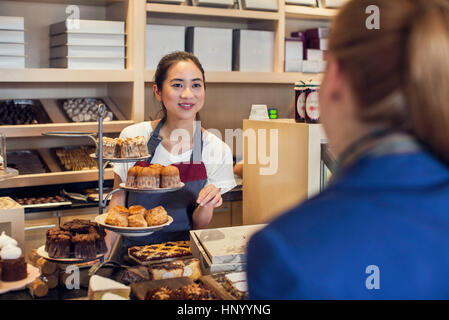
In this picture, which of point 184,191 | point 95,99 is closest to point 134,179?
Result: point 184,191

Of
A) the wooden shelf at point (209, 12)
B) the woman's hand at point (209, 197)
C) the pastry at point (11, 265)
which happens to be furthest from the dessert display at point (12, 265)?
the wooden shelf at point (209, 12)

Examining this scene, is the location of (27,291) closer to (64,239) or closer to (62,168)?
(64,239)

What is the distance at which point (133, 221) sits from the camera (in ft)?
5.32

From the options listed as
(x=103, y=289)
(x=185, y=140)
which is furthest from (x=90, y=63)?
(x=103, y=289)

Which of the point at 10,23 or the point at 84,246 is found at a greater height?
the point at 10,23

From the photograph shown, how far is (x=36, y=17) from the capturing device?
329cm

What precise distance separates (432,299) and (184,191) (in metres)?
1.75

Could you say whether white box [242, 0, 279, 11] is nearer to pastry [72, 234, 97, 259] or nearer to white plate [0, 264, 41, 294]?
pastry [72, 234, 97, 259]

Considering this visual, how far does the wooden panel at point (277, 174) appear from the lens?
185 centimetres

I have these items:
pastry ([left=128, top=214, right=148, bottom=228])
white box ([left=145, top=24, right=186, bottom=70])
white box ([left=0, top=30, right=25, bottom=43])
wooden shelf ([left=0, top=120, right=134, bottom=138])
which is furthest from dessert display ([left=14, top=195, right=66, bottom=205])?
pastry ([left=128, top=214, right=148, bottom=228])

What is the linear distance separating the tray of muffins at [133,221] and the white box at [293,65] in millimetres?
2355

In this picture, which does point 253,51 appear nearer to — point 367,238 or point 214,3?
point 214,3

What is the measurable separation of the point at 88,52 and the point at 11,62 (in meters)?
0.45

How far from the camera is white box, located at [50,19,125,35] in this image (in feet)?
9.96
